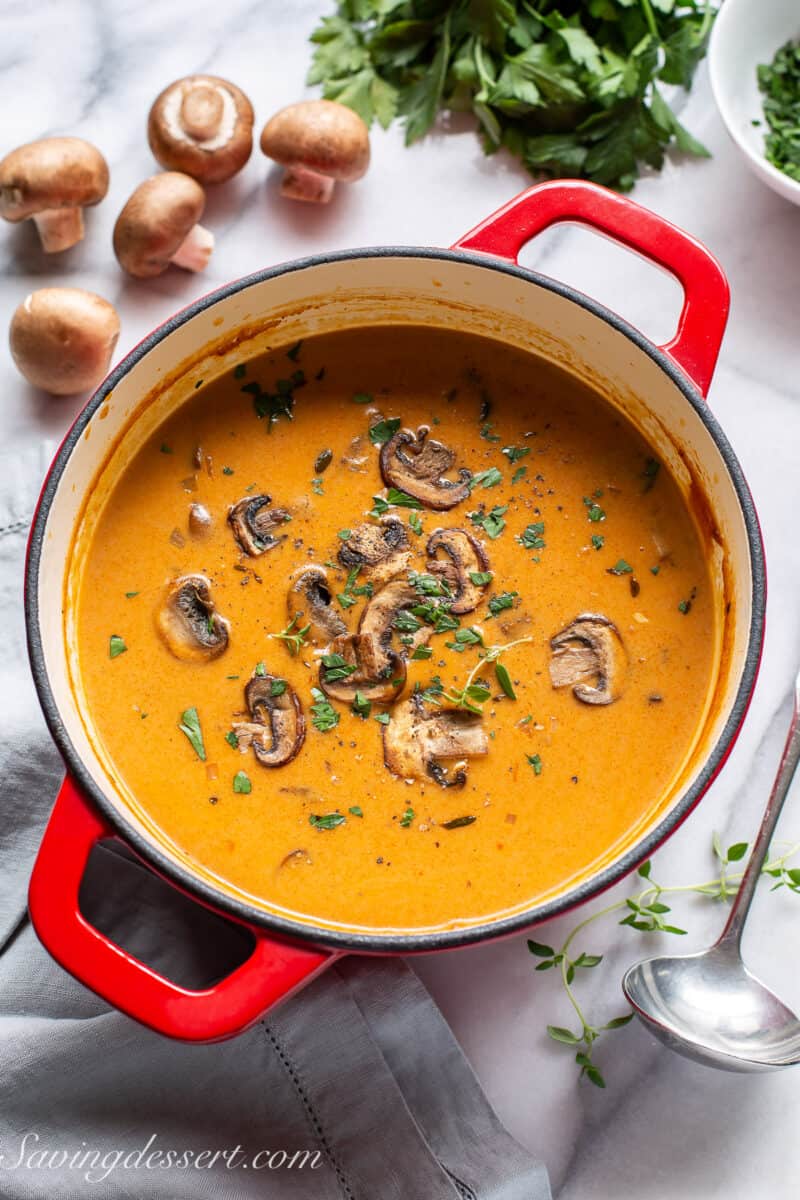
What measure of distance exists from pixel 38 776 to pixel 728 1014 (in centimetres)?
148

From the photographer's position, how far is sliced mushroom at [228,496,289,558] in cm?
236

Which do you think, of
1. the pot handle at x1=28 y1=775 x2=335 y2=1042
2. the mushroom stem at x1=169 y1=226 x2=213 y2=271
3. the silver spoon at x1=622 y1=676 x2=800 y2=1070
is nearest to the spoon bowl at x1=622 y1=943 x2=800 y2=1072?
the silver spoon at x1=622 y1=676 x2=800 y2=1070

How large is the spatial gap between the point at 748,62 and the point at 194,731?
1.91m

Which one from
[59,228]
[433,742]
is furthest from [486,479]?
[59,228]

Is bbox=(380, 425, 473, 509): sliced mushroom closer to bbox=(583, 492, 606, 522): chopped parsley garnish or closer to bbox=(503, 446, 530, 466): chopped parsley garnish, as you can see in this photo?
bbox=(503, 446, 530, 466): chopped parsley garnish

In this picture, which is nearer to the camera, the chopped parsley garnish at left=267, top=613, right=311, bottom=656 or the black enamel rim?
the black enamel rim

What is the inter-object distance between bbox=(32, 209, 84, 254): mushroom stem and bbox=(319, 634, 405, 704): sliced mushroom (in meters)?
1.16

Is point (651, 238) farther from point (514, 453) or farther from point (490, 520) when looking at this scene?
point (490, 520)

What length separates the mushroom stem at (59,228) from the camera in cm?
263

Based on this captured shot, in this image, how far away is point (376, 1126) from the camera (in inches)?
92.7

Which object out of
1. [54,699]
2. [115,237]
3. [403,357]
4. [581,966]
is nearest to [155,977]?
[54,699]

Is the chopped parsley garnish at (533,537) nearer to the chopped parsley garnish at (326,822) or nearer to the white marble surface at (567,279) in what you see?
the white marble surface at (567,279)

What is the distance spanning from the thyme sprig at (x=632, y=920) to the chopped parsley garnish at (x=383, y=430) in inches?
40.3

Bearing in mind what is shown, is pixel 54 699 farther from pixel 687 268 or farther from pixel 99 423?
pixel 687 268
